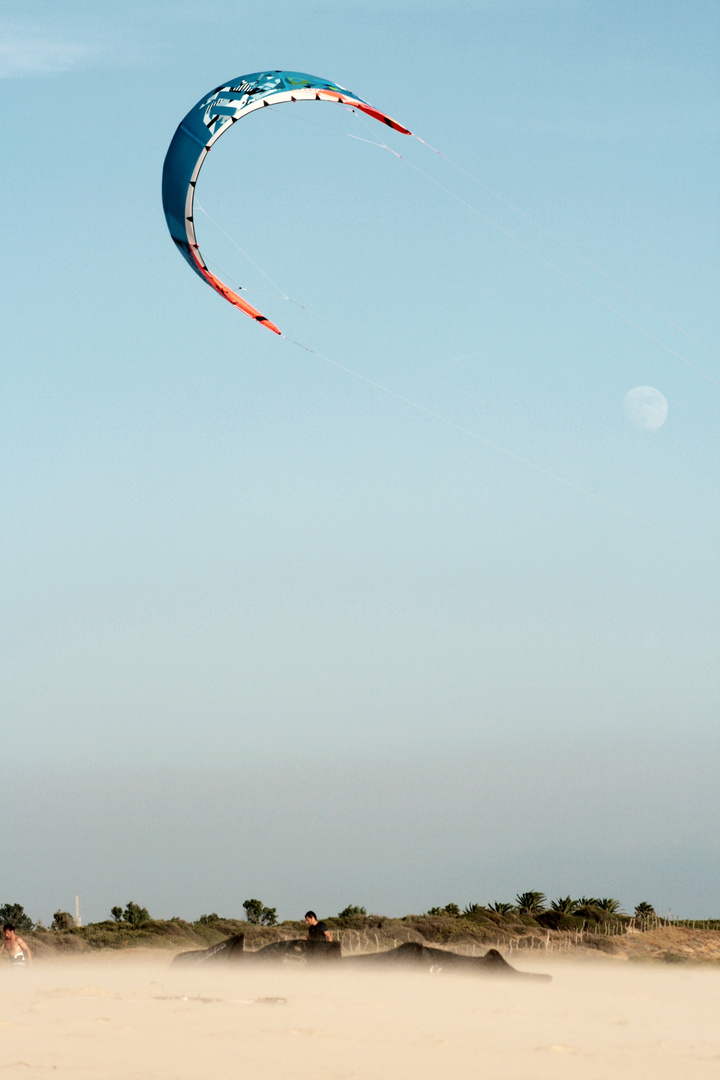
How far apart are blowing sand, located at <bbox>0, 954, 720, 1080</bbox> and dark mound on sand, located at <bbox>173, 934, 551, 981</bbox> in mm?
241

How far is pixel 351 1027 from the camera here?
857 centimetres

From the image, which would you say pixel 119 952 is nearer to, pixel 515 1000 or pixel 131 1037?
pixel 515 1000

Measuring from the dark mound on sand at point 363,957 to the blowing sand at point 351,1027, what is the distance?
24cm

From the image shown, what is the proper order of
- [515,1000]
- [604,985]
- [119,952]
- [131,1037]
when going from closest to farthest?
1. [131,1037]
2. [515,1000]
3. [604,985]
4. [119,952]

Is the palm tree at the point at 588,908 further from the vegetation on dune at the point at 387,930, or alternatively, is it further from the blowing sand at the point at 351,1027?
the blowing sand at the point at 351,1027

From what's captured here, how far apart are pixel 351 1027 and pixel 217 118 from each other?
10.3m

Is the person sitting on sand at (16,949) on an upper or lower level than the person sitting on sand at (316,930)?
lower

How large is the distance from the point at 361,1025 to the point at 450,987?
112 inches

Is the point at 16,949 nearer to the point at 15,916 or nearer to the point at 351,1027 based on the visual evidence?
the point at 351,1027

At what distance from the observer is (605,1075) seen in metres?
6.91

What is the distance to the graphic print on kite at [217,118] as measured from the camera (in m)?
13.7

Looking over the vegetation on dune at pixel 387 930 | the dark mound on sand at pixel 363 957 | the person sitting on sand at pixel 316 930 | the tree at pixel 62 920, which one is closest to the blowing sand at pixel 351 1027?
the dark mound on sand at pixel 363 957

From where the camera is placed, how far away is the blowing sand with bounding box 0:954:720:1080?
277 inches

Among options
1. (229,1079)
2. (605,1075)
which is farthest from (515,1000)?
(229,1079)
